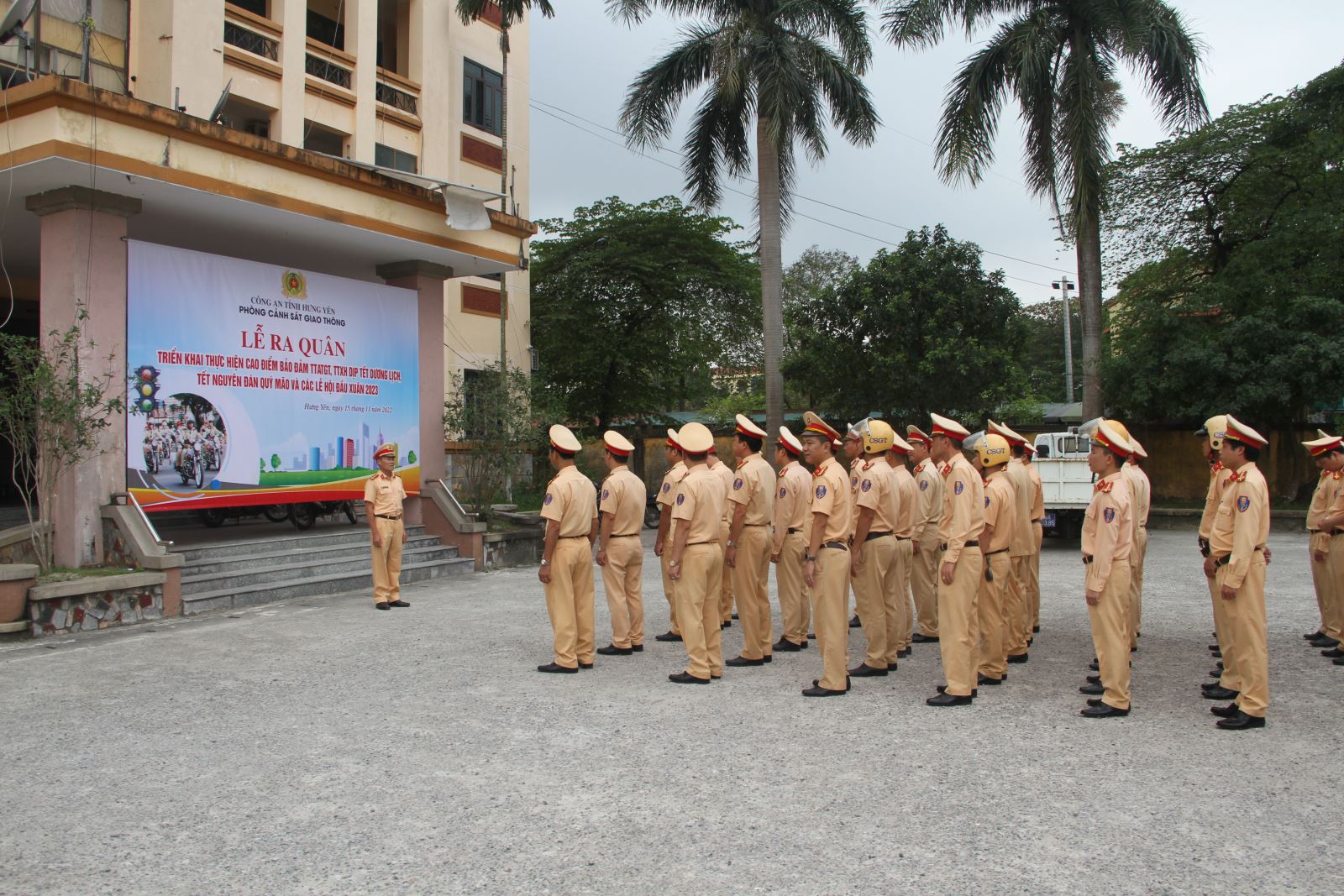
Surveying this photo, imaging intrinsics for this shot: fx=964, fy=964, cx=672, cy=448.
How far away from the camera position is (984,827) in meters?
4.05

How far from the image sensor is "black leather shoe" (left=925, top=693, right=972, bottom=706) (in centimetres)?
607

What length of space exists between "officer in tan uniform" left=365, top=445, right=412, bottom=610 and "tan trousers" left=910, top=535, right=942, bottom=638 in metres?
5.31

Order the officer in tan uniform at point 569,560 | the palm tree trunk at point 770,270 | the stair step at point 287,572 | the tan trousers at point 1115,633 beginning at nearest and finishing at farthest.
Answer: the tan trousers at point 1115,633 → the officer in tan uniform at point 569,560 → the stair step at point 287,572 → the palm tree trunk at point 770,270

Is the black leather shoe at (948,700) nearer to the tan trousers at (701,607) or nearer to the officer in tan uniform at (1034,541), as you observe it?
the tan trousers at (701,607)

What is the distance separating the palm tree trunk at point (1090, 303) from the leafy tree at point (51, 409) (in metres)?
16.5

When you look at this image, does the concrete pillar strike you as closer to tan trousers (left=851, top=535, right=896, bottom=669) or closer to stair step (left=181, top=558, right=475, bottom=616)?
stair step (left=181, top=558, right=475, bottom=616)

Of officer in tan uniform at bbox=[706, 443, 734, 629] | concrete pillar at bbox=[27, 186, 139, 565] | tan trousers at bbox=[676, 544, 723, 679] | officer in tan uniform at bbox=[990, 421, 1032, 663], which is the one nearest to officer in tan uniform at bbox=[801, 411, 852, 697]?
tan trousers at bbox=[676, 544, 723, 679]

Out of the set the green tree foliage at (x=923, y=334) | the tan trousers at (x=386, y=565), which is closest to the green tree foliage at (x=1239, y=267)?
the green tree foliage at (x=923, y=334)

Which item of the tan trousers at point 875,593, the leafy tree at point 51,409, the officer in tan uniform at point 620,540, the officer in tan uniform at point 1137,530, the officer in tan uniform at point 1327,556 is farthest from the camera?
the leafy tree at point 51,409

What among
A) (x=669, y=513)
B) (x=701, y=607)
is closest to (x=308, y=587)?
(x=669, y=513)

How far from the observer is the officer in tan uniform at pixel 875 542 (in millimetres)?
6695

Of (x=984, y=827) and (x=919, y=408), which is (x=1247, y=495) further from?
(x=919, y=408)

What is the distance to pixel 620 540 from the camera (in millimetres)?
7762

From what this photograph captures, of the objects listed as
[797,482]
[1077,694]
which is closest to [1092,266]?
[797,482]
